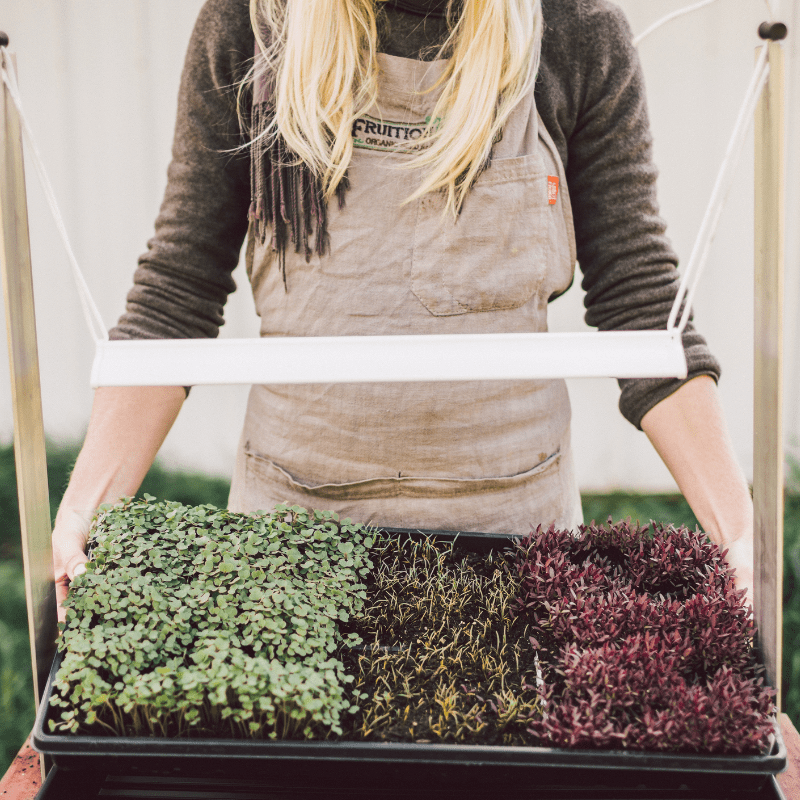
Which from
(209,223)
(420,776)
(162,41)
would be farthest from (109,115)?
(420,776)

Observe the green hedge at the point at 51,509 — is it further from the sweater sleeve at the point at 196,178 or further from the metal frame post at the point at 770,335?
the metal frame post at the point at 770,335

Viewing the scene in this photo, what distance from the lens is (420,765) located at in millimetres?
Result: 655

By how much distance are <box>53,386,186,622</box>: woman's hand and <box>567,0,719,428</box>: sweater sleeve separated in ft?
2.85

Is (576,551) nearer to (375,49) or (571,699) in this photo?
(571,699)

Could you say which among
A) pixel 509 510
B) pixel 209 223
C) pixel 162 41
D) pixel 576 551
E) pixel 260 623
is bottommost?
pixel 509 510

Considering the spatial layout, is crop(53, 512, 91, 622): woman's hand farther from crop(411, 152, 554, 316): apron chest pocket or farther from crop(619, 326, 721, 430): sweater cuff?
crop(619, 326, 721, 430): sweater cuff

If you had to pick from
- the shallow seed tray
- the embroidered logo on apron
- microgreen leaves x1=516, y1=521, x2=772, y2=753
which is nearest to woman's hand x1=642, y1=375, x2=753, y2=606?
microgreen leaves x1=516, y1=521, x2=772, y2=753

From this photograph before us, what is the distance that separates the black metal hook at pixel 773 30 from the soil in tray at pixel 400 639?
61cm

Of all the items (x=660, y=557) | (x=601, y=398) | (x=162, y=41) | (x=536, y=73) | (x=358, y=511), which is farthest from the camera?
(x=601, y=398)

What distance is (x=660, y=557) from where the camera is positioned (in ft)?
3.02

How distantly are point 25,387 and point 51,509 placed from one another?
2121 millimetres

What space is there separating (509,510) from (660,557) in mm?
460

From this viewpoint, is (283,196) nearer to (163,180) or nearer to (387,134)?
(387,134)

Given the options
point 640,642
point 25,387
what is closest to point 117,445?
point 25,387
